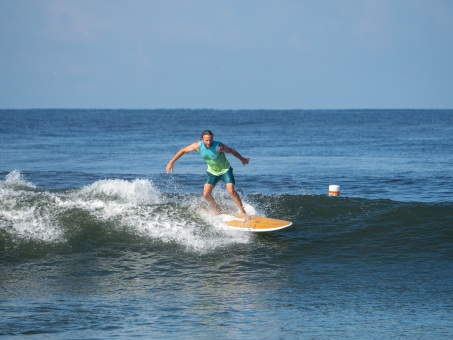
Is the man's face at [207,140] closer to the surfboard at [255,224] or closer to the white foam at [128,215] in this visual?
the surfboard at [255,224]

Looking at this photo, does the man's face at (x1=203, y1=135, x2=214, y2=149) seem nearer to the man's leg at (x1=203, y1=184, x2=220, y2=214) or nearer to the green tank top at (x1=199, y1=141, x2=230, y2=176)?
the green tank top at (x1=199, y1=141, x2=230, y2=176)

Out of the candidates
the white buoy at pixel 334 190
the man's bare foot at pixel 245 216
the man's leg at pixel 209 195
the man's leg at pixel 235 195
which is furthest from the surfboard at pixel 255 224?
the white buoy at pixel 334 190

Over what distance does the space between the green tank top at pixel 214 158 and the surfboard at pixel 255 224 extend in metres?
1.06

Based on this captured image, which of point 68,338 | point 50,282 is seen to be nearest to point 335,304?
point 68,338

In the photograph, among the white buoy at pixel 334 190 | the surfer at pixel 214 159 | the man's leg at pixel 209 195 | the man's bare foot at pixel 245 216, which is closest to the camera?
the surfer at pixel 214 159

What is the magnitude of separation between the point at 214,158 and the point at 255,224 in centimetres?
163

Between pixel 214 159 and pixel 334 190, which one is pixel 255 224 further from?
pixel 334 190

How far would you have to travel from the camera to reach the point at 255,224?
1489 centimetres

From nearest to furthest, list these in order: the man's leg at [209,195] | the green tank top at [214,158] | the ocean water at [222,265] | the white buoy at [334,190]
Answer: the ocean water at [222,265], the green tank top at [214,158], the man's leg at [209,195], the white buoy at [334,190]

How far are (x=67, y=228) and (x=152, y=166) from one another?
46.2 feet

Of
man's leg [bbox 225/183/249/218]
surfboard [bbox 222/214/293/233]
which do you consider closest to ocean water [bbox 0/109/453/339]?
surfboard [bbox 222/214/293/233]

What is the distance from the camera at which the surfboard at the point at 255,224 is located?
14786 millimetres

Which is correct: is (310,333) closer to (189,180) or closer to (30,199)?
(30,199)

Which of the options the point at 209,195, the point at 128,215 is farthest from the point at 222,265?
the point at 128,215
